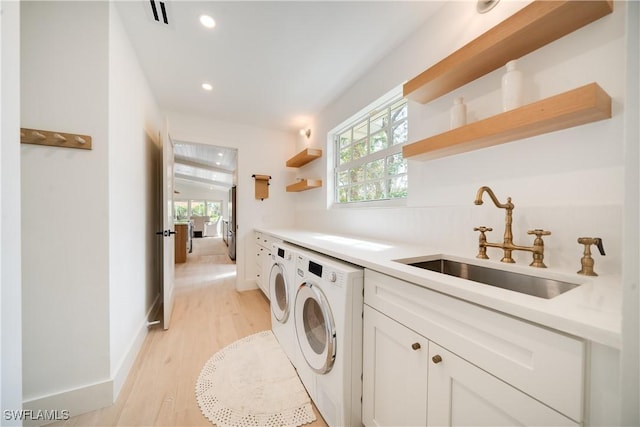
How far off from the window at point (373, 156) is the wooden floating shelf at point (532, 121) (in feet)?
2.12

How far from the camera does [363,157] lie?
2377 mm

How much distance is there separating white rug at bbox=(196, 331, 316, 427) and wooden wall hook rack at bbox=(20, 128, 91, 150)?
159cm

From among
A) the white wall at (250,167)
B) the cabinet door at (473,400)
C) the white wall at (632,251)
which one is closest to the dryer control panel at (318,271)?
the cabinet door at (473,400)

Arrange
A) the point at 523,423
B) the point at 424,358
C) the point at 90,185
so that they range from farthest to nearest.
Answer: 1. the point at 90,185
2. the point at 424,358
3. the point at 523,423

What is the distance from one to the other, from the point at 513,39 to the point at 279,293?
205 centimetres

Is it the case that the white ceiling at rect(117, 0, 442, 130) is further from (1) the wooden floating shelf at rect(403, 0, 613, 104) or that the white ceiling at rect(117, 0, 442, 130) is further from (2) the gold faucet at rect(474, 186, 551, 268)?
(2) the gold faucet at rect(474, 186, 551, 268)

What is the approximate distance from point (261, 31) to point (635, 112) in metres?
1.98

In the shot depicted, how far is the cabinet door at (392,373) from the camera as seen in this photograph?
0.83 meters

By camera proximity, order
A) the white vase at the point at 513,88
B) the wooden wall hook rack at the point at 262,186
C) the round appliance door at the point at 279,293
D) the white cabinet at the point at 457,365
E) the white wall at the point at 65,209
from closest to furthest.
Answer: the white cabinet at the point at 457,365
the white vase at the point at 513,88
the white wall at the point at 65,209
the round appliance door at the point at 279,293
the wooden wall hook rack at the point at 262,186

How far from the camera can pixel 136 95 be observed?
6.16 feet

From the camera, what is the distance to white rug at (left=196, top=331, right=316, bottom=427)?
1235 millimetres

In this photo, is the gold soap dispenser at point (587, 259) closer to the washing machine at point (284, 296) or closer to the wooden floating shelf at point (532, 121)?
the wooden floating shelf at point (532, 121)

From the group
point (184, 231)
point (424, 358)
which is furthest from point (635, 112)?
point (184, 231)

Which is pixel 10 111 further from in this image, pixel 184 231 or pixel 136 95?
pixel 184 231
